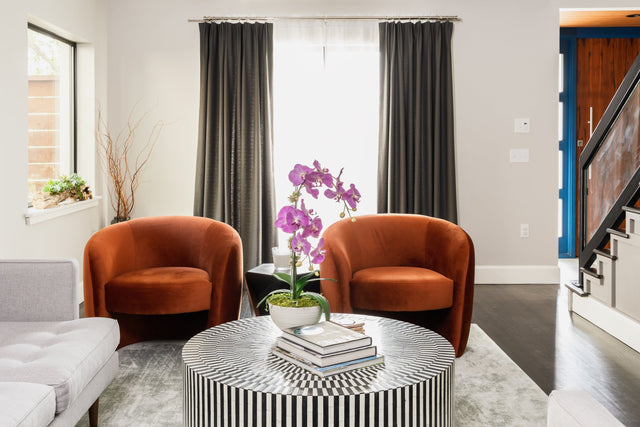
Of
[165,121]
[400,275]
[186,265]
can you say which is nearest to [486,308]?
[400,275]

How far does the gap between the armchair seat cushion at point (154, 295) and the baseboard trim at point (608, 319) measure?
254cm

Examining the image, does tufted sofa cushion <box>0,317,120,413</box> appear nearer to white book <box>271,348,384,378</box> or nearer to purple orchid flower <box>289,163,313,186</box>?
white book <box>271,348,384,378</box>

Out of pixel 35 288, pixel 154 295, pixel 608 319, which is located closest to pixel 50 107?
pixel 154 295

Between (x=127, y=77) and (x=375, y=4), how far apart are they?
229cm

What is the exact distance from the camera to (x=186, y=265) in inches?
152

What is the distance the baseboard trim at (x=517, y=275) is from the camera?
552 cm

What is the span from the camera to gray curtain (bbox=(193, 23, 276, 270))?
5.23 metres

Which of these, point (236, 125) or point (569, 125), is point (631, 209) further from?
point (569, 125)

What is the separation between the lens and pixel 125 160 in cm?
539

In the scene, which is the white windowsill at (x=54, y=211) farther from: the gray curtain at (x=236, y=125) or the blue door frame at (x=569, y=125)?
the blue door frame at (x=569, y=125)

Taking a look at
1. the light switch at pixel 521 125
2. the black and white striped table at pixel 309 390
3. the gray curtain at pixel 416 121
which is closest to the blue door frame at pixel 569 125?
the light switch at pixel 521 125

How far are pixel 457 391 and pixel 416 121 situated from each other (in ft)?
9.59

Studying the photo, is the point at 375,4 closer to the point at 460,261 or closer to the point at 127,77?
the point at 127,77

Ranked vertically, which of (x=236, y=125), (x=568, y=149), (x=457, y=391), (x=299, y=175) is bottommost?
(x=457, y=391)
